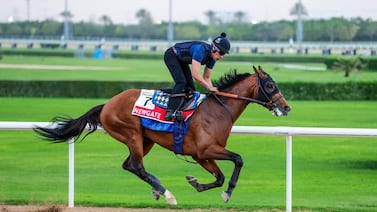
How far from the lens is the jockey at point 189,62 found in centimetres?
Result: 838

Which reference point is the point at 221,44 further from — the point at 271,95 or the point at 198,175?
the point at 198,175

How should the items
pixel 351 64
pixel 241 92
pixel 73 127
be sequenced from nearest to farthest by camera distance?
pixel 241 92
pixel 73 127
pixel 351 64

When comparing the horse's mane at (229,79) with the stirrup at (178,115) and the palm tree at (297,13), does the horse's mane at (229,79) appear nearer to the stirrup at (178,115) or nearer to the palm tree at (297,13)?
the stirrup at (178,115)

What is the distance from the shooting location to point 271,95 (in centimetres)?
851

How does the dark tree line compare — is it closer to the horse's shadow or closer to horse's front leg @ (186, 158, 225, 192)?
the horse's shadow

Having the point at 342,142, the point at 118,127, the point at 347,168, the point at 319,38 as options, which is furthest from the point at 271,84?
the point at 319,38

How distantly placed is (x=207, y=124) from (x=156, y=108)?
20.7 inches

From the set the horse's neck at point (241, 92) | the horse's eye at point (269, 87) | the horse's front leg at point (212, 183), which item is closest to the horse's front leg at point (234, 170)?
the horse's front leg at point (212, 183)

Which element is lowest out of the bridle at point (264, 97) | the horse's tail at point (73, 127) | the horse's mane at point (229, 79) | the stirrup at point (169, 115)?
the horse's tail at point (73, 127)

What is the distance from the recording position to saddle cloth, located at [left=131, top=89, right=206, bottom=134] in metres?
8.52

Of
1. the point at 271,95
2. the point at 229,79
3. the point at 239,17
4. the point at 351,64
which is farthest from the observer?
the point at 239,17

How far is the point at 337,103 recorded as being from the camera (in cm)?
2912

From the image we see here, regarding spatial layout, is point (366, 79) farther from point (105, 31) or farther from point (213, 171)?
point (105, 31)

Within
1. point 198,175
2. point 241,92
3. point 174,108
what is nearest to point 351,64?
point 198,175
